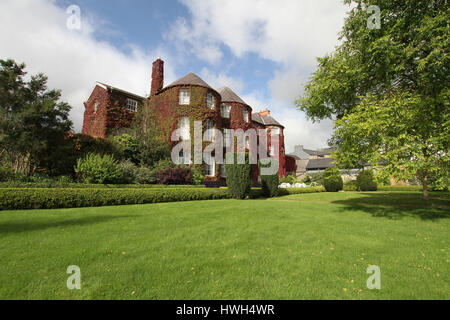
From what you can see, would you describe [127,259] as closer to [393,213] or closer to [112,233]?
[112,233]

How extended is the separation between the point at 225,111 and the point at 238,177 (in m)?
11.7

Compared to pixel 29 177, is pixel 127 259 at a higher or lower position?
lower

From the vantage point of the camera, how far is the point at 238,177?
1461 centimetres

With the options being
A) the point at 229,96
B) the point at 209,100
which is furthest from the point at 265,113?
the point at 209,100

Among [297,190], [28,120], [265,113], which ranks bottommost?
[297,190]

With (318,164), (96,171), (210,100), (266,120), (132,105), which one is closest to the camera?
(96,171)

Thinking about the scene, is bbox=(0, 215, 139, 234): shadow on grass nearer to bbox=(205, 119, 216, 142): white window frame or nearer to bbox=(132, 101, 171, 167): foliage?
bbox=(132, 101, 171, 167): foliage

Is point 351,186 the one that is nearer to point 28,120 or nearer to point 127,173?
point 127,173

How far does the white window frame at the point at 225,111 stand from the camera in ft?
78.7

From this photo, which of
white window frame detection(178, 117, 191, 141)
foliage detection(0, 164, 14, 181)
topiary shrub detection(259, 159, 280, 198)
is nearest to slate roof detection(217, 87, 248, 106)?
white window frame detection(178, 117, 191, 141)

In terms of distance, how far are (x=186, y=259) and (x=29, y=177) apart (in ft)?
37.6

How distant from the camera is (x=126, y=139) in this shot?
1634 centimetres

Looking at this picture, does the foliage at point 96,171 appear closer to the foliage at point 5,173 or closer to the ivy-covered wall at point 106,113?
the foliage at point 5,173
